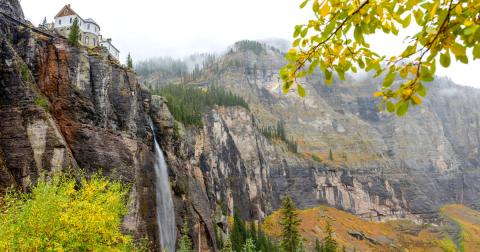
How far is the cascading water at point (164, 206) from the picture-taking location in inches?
1913

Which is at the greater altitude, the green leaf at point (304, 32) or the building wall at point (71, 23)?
the building wall at point (71, 23)

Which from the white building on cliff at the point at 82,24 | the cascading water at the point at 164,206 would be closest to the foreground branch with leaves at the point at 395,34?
the cascading water at the point at 164,206

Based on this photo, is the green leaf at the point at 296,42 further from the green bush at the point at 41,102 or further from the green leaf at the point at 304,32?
the green bush at the point at 41,102

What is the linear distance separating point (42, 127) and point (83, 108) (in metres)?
7.53

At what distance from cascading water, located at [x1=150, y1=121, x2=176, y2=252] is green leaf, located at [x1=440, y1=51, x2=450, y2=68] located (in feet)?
151

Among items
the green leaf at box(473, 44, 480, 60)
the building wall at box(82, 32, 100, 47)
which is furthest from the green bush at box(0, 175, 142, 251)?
the building wall at box(82, 32, 100, 47)

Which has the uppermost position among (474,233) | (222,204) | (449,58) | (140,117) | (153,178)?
(140,117)

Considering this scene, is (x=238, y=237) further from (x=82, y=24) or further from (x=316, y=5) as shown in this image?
(x=316, y=5)

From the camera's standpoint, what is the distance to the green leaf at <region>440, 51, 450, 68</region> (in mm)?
4188

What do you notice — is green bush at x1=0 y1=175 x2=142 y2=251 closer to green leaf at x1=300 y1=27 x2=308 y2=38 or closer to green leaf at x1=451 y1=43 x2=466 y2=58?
green leaf at x1=300 y1=27 x2=308 y2=38

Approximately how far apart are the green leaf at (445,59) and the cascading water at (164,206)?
45.9 m

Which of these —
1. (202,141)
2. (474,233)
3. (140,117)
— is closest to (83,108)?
(140,117)

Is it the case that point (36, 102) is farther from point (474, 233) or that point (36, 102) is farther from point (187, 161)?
point (474, 233)

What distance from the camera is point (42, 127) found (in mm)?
36906
